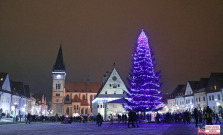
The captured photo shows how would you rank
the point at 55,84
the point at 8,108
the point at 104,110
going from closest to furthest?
the point at 8,108
the point at 104,110
the point at 55,84

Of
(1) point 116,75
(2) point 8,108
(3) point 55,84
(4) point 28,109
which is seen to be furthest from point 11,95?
(3) point 55,84

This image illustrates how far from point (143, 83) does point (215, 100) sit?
79.9ft

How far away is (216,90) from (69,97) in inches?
2890

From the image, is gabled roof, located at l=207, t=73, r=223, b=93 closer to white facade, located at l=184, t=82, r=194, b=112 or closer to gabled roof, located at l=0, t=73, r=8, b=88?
white facade, located at l=184, t=82, r=194, b=112

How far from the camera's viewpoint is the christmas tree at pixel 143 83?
3512 cm

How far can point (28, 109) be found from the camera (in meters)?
84.1

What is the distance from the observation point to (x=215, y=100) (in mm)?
50375

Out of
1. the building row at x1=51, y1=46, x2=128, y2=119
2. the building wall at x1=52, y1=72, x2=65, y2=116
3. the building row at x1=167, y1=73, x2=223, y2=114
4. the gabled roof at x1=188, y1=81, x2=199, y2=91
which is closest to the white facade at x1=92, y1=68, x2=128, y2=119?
the building row at x1=51, y1=46, x2=128, y2=119

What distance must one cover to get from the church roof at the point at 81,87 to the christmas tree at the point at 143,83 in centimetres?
7957

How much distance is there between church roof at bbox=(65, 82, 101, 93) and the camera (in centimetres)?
11369

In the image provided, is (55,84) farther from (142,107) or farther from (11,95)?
(142,107)

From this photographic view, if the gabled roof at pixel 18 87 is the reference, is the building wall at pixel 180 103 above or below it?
below

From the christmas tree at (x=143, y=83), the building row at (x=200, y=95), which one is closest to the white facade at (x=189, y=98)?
the building row at (x=200, y=95)

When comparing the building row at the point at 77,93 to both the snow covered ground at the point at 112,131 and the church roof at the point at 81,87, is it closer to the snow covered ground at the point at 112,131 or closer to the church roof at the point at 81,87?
the church roof at the point at 81,87
